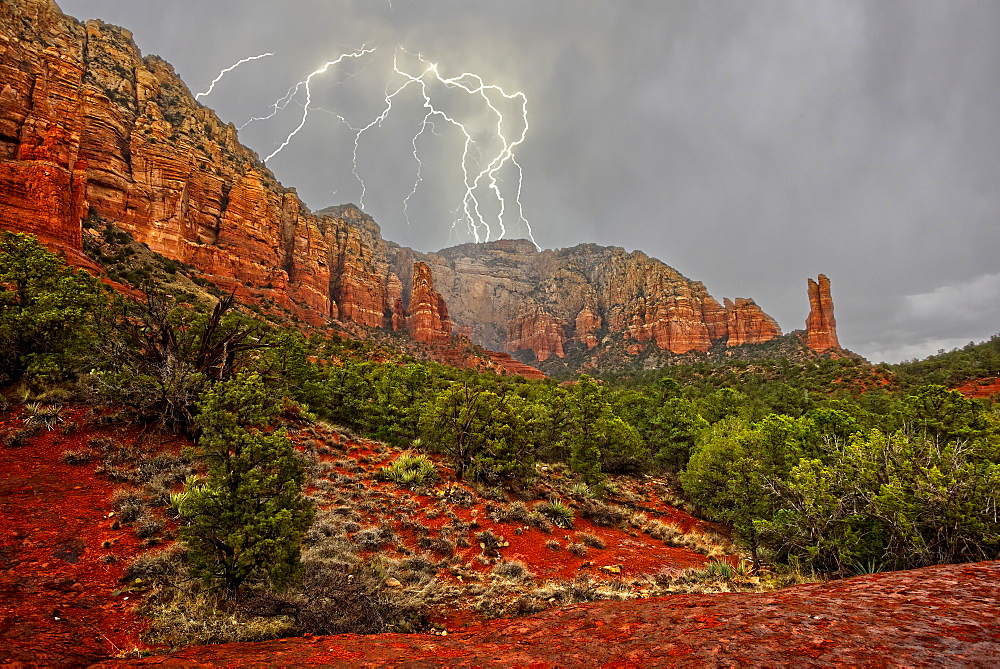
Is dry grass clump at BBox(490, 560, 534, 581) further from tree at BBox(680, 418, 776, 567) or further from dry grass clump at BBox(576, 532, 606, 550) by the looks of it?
tree at BBox(680, 418, 776, 567)

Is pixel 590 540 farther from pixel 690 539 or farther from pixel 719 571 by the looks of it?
pixel 690 539

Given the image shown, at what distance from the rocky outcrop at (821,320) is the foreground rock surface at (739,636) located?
351ft

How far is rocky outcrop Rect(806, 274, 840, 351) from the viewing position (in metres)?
91.7

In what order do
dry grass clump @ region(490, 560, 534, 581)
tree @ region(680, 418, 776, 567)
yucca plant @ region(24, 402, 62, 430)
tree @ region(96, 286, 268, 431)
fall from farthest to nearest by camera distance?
tree @ region(680, 418, 776, 567) → tree @ region(96, 286, 268, 431) → yucca plant @ region(24, 402, 62, 430) → dry grass clump @ region(490, 560, 534, 581)

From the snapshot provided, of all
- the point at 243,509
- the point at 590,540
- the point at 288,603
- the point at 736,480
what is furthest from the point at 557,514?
the point at 243,509

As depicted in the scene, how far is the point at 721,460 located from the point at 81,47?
97783 millimetres

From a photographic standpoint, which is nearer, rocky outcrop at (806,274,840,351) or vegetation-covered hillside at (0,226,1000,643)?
vegetation-covered hillside at (0,226,1000,643)

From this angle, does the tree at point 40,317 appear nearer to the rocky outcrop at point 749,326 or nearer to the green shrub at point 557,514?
the green shrub at point 557,514

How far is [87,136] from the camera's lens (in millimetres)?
51562

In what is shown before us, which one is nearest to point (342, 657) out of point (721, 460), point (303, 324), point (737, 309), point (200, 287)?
point (721, 460)

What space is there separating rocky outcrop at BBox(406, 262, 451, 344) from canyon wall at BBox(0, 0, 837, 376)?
1.37 feet

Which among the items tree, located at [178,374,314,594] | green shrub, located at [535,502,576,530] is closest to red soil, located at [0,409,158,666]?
tree, located at [178,374,314,594]

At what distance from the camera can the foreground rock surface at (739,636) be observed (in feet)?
14.8

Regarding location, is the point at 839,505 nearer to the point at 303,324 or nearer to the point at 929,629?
the point at 929,629
